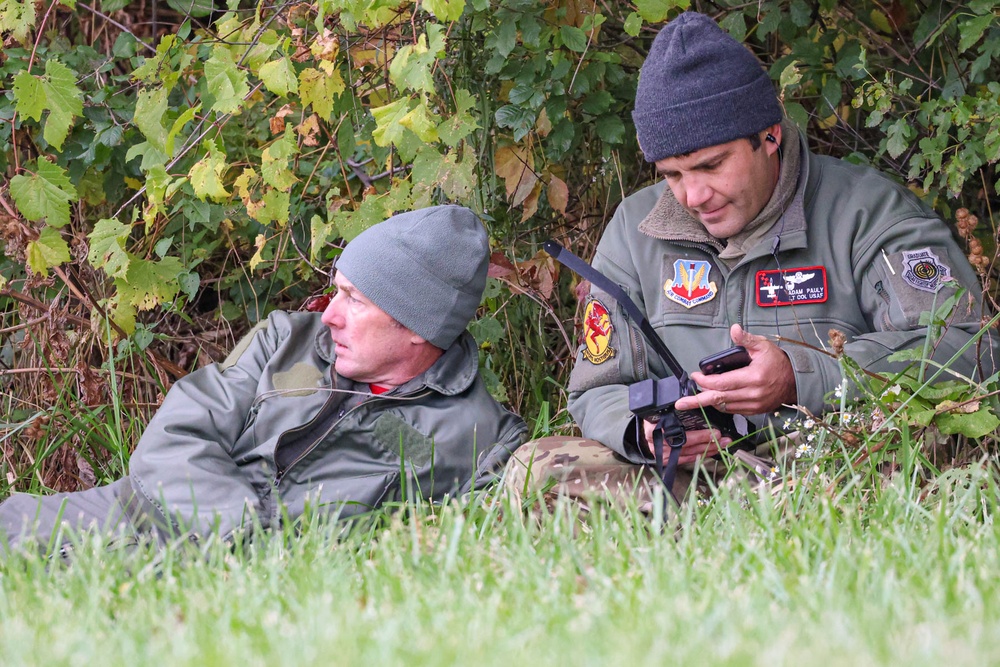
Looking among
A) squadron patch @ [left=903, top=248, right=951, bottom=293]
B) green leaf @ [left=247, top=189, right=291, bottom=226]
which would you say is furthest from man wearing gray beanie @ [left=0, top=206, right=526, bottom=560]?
squadron patch @ [left=903, top=248, right=951, bottom=293]

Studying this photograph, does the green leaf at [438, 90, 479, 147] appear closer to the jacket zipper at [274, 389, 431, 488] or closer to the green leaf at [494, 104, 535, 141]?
the green leaf at [494, 104, 535, 141]

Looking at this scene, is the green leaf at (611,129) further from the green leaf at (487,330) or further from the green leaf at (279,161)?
the green leaf at (279,161)

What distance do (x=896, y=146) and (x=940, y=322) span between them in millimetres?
787

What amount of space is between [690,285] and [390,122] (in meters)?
0.91

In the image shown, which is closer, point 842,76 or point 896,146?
point 896,146

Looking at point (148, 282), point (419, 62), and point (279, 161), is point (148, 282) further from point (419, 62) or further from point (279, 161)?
point (419, 62)

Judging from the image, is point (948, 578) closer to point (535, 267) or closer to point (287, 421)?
point (287, 421)

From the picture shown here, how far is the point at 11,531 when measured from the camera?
3.05 m

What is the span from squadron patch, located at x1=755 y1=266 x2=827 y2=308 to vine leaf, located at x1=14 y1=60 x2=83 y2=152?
2098 mm

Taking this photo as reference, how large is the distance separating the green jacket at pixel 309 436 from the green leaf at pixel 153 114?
868 millimetres

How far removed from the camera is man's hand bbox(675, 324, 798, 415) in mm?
2793

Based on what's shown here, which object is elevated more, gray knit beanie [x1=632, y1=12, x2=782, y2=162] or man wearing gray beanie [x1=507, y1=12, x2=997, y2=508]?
gray knit beanie [x1=632, y1=12, x2=782, y2=162]

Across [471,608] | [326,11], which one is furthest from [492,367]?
[471,608]

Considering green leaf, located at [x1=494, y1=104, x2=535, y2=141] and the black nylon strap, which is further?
green leaf, located at [x1=494, y1=104, x2=535, y2=141]
